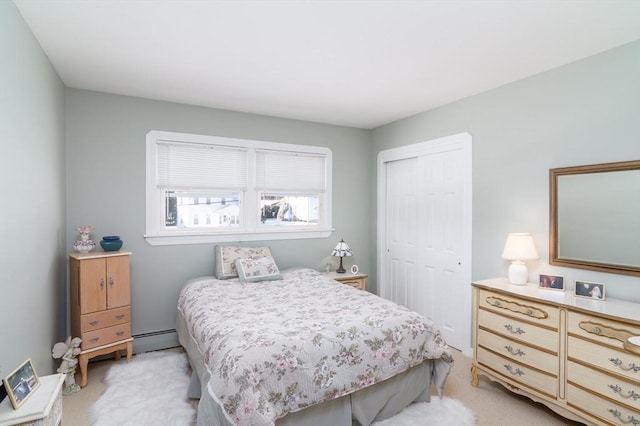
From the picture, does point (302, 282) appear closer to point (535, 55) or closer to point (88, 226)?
point (88, 226)

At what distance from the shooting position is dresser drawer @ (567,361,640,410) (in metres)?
1.84

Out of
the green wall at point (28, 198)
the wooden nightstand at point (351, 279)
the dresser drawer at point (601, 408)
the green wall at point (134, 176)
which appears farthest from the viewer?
the wooden nightstand at point (351, 279)

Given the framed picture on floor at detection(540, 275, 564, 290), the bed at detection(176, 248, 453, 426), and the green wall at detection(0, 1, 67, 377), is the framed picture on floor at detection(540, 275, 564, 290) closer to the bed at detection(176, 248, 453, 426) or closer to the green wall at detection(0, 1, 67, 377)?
the bed at detection(176, 248, 453, 426)

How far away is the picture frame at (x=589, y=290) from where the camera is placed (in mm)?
2293

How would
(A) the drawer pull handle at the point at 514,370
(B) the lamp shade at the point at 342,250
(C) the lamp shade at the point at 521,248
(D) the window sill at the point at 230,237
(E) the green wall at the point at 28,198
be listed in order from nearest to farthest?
(E) the green wall at the point at 28,198, (A) the drawer pull handle at the point at 514,370, (C) the lamp shade at the point at 521,248, (D) the window sill at the point at 230,237, (B) the lamp shade at the point at 342,250

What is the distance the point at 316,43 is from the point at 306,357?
207cm

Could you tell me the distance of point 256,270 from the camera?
11.4ft

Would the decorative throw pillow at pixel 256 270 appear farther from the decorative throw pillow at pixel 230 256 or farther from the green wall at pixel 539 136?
the green wall at pixel 539 136

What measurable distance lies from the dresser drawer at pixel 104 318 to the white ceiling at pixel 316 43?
2055 millimetres

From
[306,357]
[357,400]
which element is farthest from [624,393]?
[306,357]

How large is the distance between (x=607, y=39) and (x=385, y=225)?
2.87 m

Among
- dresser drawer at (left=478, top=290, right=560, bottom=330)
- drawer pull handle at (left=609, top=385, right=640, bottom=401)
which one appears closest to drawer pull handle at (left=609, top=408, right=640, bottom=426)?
drawer pull handle at (left=609, top=385, right=640, bottom=401)

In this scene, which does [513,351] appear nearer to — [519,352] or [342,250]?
[519,352]

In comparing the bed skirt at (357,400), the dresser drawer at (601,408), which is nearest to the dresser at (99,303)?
the bed skirt at (357,400)
